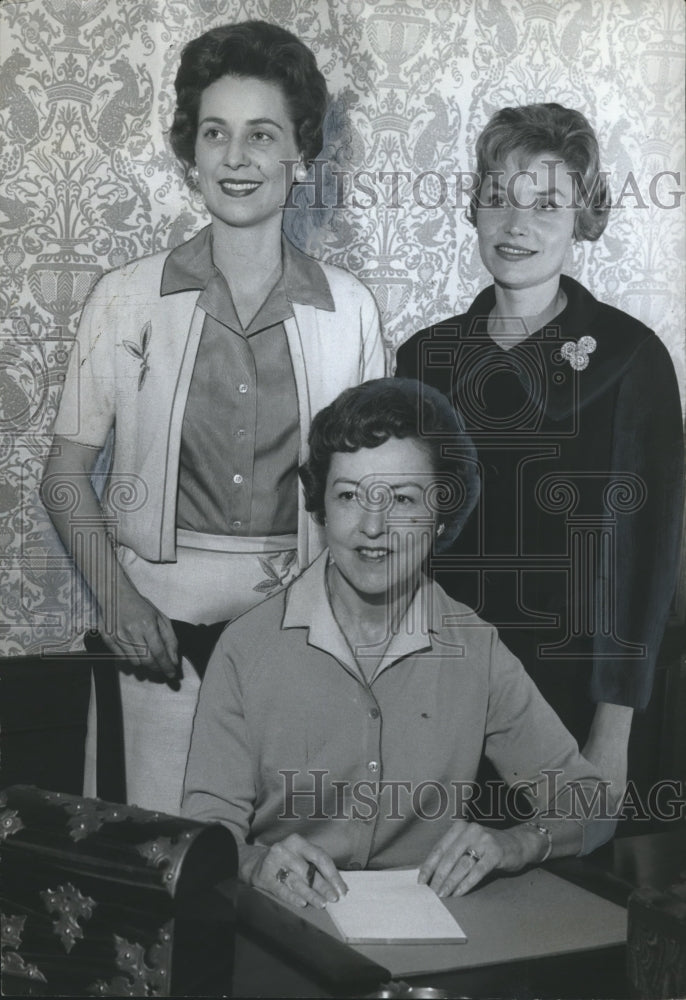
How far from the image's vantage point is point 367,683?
2.36m

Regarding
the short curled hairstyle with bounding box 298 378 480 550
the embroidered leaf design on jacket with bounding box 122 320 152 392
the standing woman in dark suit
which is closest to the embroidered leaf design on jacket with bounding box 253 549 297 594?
the short curled hairstyle with bounding box 298 378 480 550

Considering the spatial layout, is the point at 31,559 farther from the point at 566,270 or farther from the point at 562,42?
the point at 562,42

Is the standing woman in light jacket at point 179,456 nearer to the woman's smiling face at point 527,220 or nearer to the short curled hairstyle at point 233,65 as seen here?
the short curled hairstyle at point 233,65

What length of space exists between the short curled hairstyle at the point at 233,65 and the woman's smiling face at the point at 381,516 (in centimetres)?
75

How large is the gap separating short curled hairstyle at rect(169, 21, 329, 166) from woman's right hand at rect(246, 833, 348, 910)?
145cm

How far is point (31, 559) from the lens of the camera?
2396 mm

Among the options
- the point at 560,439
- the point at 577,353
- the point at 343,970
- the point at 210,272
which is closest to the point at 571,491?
the point at 560,439

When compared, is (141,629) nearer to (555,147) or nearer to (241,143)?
(241,143)

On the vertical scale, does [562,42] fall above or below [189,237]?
above

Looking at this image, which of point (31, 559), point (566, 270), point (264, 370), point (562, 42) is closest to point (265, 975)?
point (31, 559)

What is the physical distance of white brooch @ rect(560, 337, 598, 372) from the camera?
2.49 meters

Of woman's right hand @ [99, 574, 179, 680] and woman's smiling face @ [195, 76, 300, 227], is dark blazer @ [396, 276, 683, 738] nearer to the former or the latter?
woman's smiling face @ [195, 76, 300, 227]

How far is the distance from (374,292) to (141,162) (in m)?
0.57

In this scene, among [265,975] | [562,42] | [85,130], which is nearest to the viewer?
→ [265,975]
